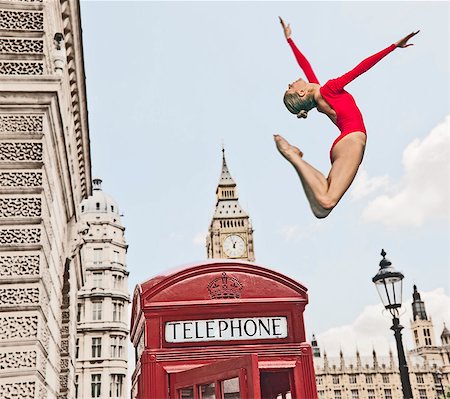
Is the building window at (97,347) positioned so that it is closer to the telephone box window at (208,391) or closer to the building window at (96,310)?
the building window at (96,310)

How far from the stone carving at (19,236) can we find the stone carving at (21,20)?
3.37 metres

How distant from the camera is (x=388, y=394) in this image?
11025 cm

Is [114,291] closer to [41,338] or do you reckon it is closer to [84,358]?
[84,358]

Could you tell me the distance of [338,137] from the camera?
3.51 meters

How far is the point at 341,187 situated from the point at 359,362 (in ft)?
389

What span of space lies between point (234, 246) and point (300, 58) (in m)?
A: 120

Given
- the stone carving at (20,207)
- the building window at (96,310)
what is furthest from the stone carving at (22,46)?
the building window at (96,310)

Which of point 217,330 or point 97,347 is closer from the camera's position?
point 217,330

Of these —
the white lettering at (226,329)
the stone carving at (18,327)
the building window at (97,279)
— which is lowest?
the white lettering at (226,329)

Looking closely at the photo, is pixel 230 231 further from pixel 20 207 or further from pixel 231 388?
pixel 231 388

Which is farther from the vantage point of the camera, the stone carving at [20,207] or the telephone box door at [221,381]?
the stone carving at [20,207]

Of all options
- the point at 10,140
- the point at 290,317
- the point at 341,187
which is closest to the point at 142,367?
the point at 290,317

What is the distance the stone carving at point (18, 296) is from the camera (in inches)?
287

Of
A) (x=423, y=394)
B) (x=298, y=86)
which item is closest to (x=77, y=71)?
(x=298, y=86)
